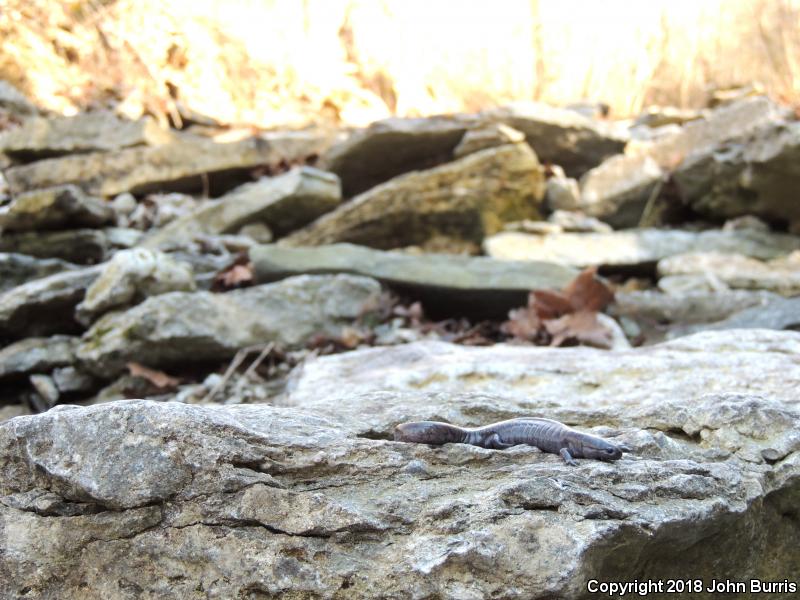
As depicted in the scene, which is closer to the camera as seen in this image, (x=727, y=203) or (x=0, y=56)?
(x=727, y=203)

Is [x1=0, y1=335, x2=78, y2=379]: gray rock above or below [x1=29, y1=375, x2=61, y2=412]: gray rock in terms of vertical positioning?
above

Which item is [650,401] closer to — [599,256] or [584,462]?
[584,462]

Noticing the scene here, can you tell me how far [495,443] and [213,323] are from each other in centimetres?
266

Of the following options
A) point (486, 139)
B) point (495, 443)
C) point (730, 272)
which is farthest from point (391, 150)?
point (495, 443)

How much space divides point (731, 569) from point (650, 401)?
869 millimetres

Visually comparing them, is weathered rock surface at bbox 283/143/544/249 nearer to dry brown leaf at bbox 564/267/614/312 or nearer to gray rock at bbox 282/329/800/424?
dry brown leaf at bbox 564/267/614/312

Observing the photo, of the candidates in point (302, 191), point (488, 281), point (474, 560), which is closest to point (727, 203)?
point (488, 281)

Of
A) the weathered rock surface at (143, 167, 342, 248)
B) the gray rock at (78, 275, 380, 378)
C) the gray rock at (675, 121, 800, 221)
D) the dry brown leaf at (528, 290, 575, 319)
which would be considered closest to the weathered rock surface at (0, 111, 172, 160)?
the weathered rock surface at (143, 167, 342, 248)

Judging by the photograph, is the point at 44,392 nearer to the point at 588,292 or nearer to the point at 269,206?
the point at 269,206

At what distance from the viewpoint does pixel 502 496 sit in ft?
5.73

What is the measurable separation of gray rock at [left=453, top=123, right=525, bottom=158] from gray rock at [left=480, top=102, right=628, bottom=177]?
0.53 metres

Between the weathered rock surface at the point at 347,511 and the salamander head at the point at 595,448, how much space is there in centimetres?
6

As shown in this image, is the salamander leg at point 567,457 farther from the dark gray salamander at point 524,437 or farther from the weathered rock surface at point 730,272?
the weathered rock surface at point 730,272

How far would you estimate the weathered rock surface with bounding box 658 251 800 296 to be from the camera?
6.16 m
